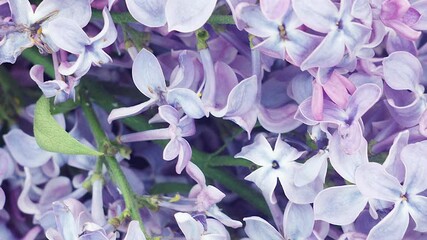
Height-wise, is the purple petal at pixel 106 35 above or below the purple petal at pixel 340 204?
above

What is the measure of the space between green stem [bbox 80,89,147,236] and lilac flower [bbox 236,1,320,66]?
13 cm

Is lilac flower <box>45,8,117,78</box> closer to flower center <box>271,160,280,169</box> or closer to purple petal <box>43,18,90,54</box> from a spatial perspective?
purple petal <box>43,18,90,54</box>

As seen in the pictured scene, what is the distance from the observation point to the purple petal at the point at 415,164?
571 millimetres

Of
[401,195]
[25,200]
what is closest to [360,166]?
[401,195]

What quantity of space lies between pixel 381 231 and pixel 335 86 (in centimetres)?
9

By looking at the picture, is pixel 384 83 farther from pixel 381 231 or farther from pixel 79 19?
pixel 79 19

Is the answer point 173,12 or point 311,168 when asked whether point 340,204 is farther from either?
point 173,12

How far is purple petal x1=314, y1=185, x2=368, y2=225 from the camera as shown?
1.90ft

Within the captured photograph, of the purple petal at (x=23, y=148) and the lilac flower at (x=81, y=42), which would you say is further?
the purple petal at (x=23, y=148)

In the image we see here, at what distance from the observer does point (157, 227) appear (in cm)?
64

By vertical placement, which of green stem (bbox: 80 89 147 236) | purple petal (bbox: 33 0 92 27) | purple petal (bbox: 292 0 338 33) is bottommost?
green stem (bbox: 80 89 147 236)

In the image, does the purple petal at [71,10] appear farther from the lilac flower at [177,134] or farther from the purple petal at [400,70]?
the purple petal at [400,70]

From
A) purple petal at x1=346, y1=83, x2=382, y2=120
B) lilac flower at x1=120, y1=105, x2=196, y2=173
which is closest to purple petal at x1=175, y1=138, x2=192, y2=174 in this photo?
lilac flower at x1=120, y1=105, x2=196, y2=173

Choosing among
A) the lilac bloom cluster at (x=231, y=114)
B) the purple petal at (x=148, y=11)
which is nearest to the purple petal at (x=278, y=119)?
the lilac bloom cluster at (x=231, y=114)
